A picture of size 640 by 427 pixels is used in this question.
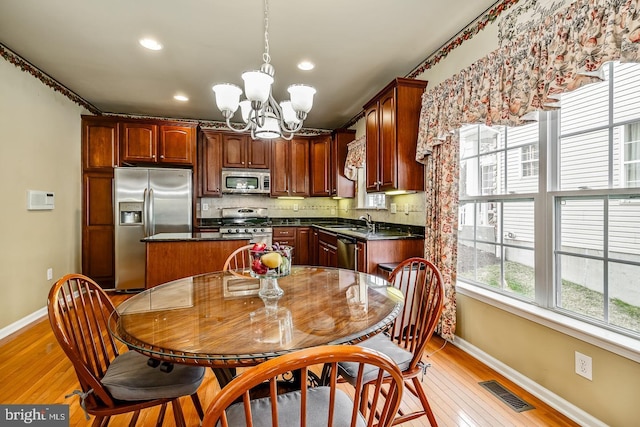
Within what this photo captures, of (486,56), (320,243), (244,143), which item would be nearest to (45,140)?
(244,143)

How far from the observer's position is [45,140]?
138 inches

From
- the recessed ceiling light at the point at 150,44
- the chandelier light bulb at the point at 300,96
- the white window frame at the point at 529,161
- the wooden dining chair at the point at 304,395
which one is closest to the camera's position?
the wooden dining chair at the point at 304,395

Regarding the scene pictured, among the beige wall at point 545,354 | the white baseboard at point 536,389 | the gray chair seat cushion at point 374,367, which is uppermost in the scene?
the gray chair seat cushion at point 374,367

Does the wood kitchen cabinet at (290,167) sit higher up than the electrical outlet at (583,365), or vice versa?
the wood kitchen cabinet at (290,167)

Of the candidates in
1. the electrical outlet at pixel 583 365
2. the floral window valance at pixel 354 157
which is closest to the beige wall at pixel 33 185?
the floral window valance at pixel 354 157

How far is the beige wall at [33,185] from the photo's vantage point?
2922 mm

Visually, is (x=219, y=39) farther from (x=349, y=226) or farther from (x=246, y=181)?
(x=349, y=226)

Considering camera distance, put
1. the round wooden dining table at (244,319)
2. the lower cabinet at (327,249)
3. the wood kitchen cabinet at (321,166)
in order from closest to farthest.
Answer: the round wooden dining table at (244,319) < the lower cabinet at (327,249) < the wood kitchen cabinet at (321,166)

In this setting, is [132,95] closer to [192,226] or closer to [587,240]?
[192,226]

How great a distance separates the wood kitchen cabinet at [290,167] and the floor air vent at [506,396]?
386 centimetres

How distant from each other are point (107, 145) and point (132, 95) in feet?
2.89

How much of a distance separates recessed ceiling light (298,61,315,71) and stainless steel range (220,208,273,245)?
253cm

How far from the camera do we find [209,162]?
16.5 feet

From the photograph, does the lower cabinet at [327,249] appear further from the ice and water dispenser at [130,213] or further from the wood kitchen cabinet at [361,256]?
the ice and water dispenser at [130,213]
